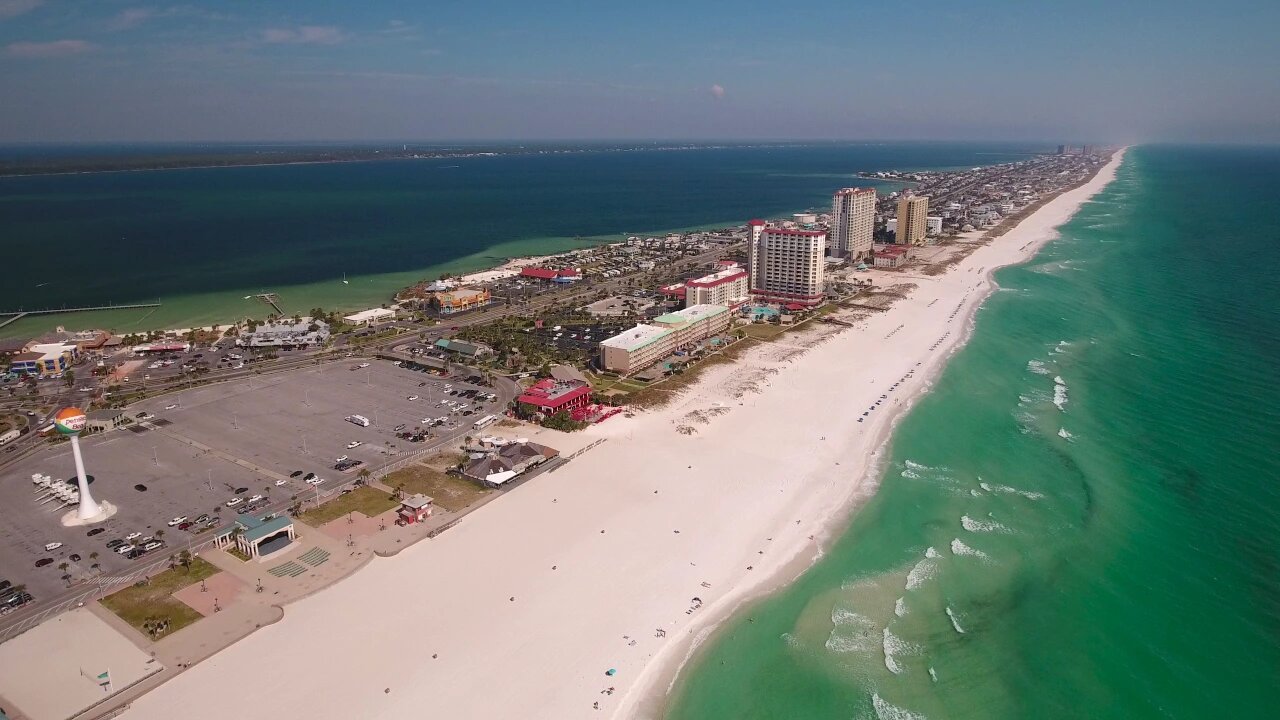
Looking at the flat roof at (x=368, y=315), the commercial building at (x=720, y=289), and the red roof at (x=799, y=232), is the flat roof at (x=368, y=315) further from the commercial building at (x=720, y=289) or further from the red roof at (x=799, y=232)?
the red roof at (x=799, y=232)

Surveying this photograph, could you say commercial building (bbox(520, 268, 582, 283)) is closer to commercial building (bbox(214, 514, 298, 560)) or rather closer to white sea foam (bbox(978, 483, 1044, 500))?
commercial building (bbox(214, 514, 298, 560))

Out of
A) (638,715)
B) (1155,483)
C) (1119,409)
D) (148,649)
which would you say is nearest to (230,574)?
(148,649)

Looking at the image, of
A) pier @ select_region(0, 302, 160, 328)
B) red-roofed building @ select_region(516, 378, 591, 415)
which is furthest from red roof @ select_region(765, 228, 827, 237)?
pier @ select_region(0, 302, 160, 328)

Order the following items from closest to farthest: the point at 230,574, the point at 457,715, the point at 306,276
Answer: the point at 457,715 < the point at 230,574 < the point at 306,276

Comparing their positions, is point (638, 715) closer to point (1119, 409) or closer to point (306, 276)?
point (1119, 409)

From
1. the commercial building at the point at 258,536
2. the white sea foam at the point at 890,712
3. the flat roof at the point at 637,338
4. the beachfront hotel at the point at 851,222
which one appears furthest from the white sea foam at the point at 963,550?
the beachfront hotel at the point at 851,222

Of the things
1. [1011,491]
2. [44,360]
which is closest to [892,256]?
[1011,491]
